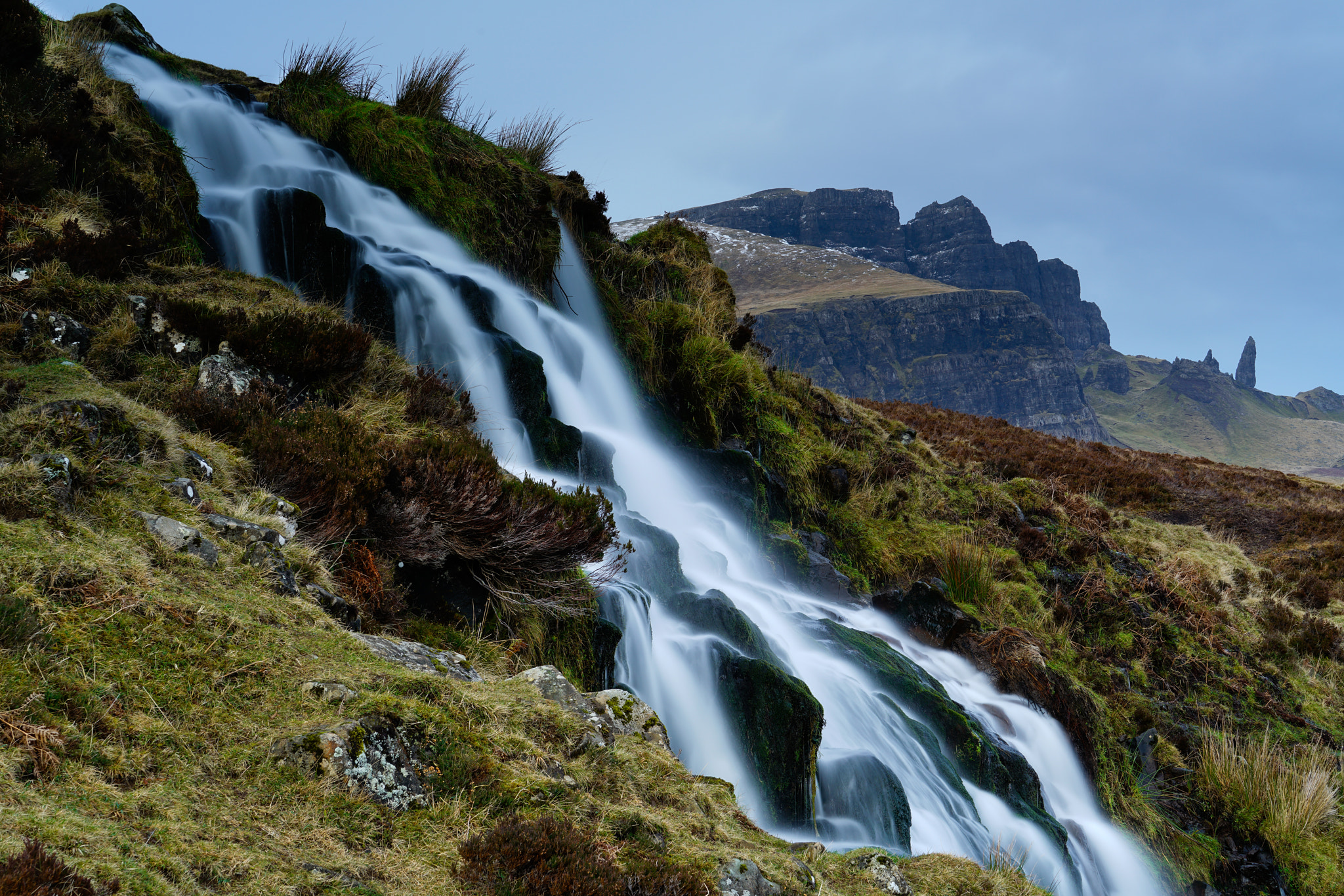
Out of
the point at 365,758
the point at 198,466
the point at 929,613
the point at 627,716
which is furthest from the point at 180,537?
the point at 929,613

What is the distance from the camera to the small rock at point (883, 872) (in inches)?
134

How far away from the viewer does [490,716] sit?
3295mm

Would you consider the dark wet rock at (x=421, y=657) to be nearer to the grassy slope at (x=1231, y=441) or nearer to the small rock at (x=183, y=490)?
the small rock at (x=183, y=490)

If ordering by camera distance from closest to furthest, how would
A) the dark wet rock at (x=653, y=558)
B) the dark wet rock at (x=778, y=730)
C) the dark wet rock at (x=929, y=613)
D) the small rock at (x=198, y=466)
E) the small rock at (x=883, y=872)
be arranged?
the small rock at (x=883, y=872) < the small rock at (x=198, y=466) < the dark wet rock at (x=778, y=730) < the dark wet rock at (x=653, y=558) < the dark wet rock at (x=929, y=613)

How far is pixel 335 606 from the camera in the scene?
4.11 metres

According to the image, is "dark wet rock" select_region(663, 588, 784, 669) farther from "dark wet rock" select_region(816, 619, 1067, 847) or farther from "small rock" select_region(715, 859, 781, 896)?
"small rock" select_region(715, 859, 781, 896)

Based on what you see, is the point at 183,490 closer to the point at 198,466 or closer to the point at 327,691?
the point at 198,466

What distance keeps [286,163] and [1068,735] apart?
1185 centimetres

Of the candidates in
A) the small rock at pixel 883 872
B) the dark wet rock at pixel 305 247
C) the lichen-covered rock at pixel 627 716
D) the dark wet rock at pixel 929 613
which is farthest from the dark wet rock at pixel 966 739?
the dark wet rock at pixel 305 247

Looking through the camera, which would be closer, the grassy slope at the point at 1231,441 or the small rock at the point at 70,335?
the small rock at the point at 70,335

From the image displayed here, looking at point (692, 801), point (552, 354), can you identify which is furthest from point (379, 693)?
point (552, 354)

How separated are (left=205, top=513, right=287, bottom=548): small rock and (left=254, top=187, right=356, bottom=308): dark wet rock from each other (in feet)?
16.1

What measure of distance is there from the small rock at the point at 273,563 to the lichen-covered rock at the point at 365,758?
1345mm

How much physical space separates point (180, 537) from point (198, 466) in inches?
38.1
